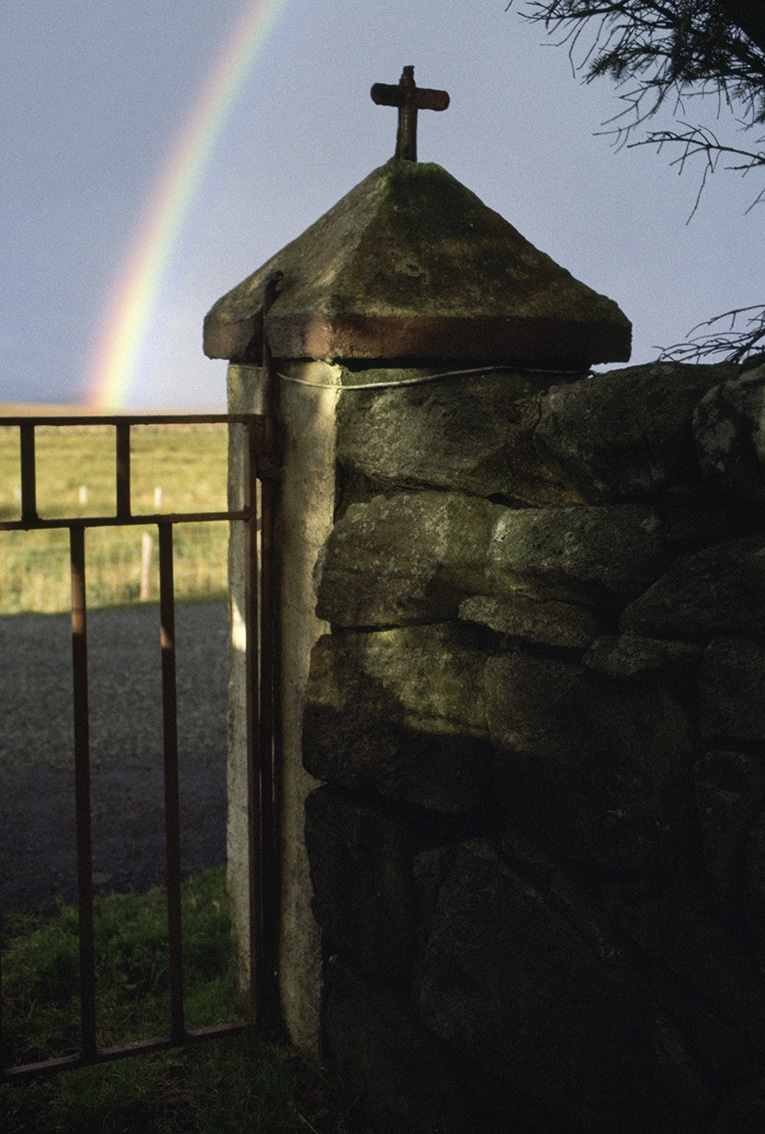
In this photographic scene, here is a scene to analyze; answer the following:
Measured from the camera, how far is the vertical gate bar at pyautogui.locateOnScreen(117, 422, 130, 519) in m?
2.96

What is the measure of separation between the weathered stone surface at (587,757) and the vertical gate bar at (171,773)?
1045mm

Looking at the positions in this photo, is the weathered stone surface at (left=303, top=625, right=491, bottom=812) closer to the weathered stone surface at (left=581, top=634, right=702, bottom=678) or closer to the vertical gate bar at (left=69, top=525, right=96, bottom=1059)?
the weathered stone surface at (left=581, top=634, right=702, bottom=678)

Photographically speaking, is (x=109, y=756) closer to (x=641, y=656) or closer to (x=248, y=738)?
(x=248, y=738)

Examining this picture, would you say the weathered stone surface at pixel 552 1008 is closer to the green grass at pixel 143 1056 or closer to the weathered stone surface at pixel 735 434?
the green grass at pixel 143 1056

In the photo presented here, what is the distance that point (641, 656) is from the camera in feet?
6.93

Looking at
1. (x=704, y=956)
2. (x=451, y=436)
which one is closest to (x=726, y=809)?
(x=704, y=956)

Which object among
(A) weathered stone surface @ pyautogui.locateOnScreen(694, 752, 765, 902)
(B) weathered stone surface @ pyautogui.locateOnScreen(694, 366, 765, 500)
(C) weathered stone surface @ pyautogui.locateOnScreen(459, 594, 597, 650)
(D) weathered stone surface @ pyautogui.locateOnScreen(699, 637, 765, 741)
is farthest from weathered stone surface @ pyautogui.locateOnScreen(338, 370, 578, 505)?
(A) weathered stone surface @ pyautogui.locateOnScreen(694, 752, 765, 902)

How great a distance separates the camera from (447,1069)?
2.65 metres

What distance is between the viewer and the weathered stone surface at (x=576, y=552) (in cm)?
221

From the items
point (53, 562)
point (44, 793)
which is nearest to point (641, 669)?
point (44, 793)

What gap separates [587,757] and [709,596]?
45 centimetres

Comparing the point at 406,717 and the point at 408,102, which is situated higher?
the point at 408,102

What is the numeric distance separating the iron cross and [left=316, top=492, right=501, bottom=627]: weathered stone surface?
1.11m

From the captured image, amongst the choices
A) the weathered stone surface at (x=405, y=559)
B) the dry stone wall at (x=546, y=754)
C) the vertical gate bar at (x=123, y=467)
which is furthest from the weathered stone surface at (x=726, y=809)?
the vertical gate bar at (x=123, y=467)
